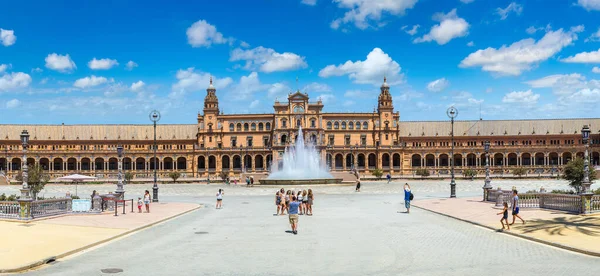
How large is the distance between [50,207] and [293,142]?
86088mm

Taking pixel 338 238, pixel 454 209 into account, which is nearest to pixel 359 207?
pixel 454 209

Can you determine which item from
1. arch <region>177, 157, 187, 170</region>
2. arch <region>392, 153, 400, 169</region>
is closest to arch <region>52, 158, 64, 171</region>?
arch <region>177, 157, 187, 170</region>

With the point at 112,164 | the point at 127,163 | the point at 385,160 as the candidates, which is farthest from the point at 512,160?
the point at 112,164

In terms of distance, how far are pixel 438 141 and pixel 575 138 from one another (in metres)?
27.8

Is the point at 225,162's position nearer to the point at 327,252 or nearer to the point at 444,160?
the point at 444,160

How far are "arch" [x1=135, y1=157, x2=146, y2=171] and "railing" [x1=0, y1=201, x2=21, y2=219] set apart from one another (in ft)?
317

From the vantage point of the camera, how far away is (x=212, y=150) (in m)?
119

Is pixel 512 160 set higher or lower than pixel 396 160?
lower

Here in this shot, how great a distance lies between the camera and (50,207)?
30.9 meters

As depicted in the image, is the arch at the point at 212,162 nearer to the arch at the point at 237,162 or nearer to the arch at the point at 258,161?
the arch at the point at 237,162

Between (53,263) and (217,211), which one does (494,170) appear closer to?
(217,211)

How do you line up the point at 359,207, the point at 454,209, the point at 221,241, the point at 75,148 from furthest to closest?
the point at 75,148 < the point at 359,207 < the point at 454,209 < the point at 221,241

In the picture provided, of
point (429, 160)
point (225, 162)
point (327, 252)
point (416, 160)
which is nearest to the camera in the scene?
point (327, 252)

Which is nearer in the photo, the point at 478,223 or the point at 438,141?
the point at 478,223
